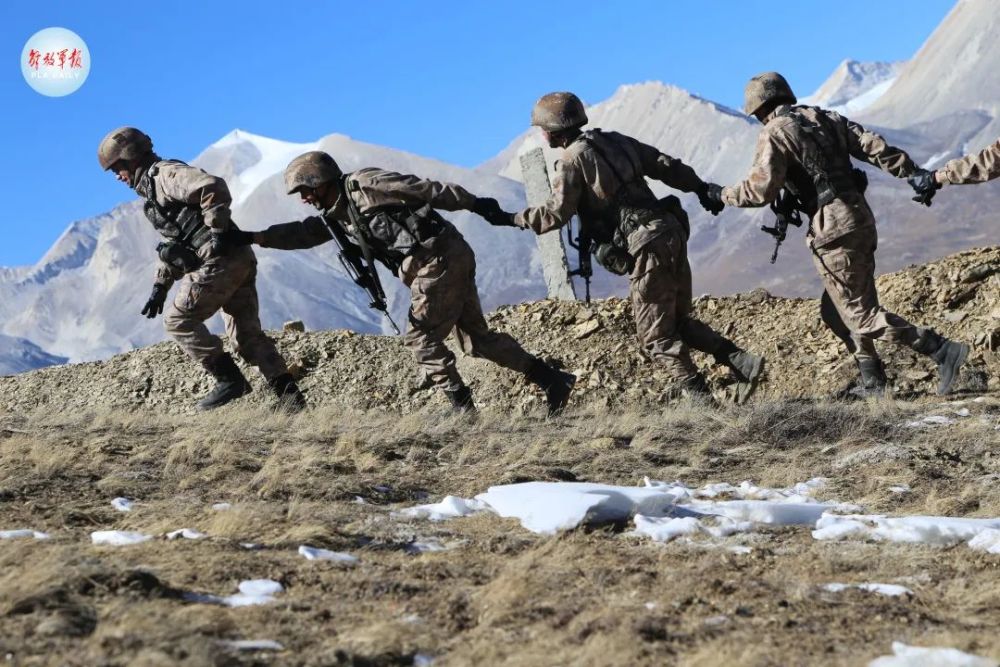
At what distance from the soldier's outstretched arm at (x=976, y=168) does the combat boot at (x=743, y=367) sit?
5.68ft

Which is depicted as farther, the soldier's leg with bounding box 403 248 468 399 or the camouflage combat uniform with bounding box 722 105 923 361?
the soldier's leg with bounding box 403 248 468 399

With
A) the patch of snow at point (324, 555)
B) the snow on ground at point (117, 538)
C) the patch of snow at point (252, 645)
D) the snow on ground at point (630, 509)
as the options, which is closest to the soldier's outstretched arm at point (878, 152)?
the snow on ground at point (630, 509)

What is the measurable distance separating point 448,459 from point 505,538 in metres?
2.08

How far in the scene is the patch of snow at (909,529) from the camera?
4727 millimetres

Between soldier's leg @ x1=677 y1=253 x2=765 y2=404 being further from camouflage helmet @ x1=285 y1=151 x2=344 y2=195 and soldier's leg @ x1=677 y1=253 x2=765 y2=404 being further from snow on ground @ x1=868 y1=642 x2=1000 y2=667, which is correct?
snow on ground @ x1=868 y1=642 x2=1000 y2=667

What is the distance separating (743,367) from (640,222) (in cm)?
124

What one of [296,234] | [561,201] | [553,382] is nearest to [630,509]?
[561,201]

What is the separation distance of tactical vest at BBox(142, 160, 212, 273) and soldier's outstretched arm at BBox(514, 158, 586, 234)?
2.25 metres

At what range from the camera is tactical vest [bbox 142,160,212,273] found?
8.59 meters

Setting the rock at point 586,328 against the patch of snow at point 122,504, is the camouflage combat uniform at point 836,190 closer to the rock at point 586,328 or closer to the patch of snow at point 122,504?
the rock at point 586,328

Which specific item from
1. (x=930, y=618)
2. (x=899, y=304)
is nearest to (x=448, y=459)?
(x=930, y=618)

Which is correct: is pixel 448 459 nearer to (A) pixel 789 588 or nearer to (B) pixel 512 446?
(B) pixel 512 446

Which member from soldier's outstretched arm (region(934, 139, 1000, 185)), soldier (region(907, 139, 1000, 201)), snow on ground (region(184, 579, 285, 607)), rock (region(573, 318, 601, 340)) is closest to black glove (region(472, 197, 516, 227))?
soldier (region(907, 139, 1000, 201))

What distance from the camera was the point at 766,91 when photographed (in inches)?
323
